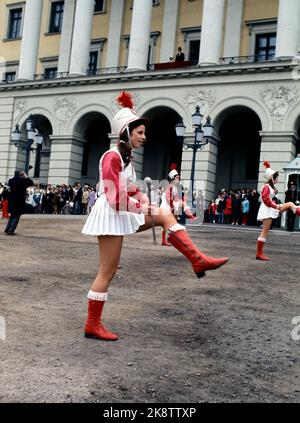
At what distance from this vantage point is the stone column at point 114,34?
35594 mm

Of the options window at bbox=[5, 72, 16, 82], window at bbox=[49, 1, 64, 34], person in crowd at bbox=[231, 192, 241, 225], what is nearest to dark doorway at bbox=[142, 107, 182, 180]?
person in crowd at bbox=[231, 192, 241, 225]

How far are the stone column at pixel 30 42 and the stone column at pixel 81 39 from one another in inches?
149

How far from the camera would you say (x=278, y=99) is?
26141 millimetres

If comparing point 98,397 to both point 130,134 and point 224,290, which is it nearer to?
point 130,134

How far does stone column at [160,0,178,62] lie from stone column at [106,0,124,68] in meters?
3.52

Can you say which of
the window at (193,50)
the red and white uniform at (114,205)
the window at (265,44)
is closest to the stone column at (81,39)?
the window at (193,50)

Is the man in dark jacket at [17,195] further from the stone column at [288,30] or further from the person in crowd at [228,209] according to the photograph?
the stone column at [288,30]

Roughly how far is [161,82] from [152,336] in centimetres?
2609

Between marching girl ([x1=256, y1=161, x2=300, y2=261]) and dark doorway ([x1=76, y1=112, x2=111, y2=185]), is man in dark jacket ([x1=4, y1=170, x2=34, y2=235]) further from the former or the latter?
dark doorway ([x1=76, y1=112, x2=111, y2=185])

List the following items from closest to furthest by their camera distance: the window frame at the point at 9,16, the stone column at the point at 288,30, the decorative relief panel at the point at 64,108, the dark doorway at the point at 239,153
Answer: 1. the stone column at the point at 288,30
2. the dark doorway at the point at 239,153
3. the decorative relief panel at the point at 64,108
4. the window frame at the point at 9,16

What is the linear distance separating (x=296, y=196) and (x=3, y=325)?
66.9 ft

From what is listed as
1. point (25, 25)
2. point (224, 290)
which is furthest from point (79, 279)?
point (25, 25)

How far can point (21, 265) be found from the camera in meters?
8.49

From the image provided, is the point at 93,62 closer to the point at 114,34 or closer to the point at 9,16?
the point at 114,34
